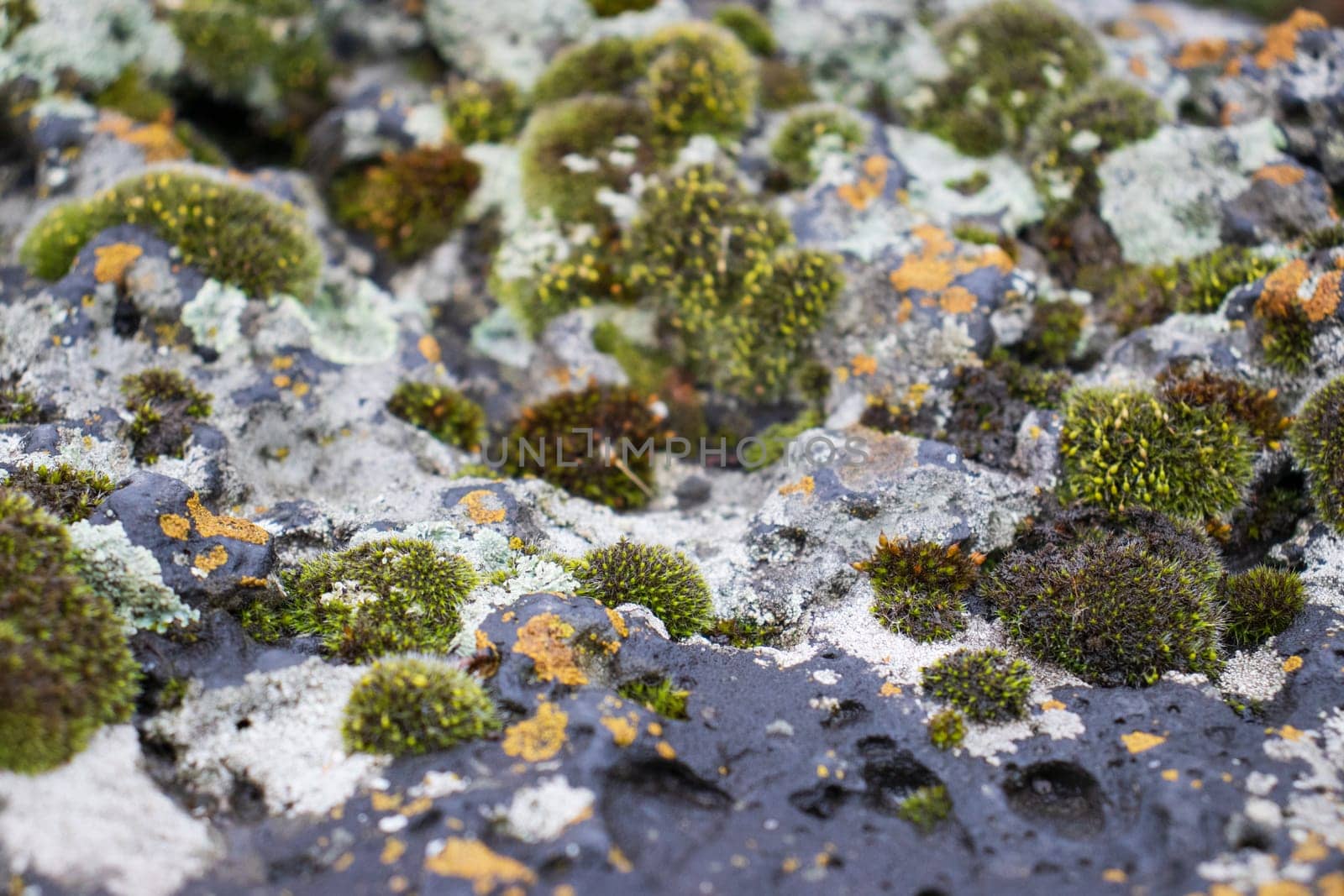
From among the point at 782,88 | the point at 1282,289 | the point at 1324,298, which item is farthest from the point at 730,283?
the point at 1324,298

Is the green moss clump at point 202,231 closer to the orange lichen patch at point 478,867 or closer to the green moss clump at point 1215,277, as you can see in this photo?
the orange lichen patch at point 478,867

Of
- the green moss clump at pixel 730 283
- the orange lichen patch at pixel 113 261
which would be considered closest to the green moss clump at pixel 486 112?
the green moss clump at pixel 730 283

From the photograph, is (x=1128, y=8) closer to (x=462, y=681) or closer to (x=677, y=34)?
(x=677, y=34)

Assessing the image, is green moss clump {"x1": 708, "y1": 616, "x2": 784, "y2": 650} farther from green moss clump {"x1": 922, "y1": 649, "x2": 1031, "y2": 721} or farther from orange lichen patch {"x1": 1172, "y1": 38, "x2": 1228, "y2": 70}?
orange lichen patch {"x1": 1172, "y1": 38, "x2": 1228, "y2": 70}

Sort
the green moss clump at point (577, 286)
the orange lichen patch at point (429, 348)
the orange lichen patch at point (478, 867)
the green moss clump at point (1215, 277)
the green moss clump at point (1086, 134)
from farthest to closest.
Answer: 1. the green moss clump at point (1086, 134)
2. the green moss clump at point (577, 286)
3. the orange lichen patch at point (429, 348)
4. the green moss clump at point (1215, 277)
5. the orange lichen patch at point (478, 867)

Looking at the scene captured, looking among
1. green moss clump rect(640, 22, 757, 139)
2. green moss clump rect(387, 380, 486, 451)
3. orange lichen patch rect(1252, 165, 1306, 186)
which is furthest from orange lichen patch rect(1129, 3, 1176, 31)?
green moss clump rect(387, 380, 486, 451)
